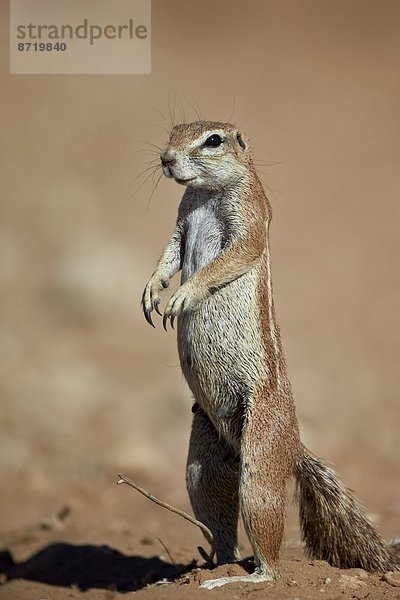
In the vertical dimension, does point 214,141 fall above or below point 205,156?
above

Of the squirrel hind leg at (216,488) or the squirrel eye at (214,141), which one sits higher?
the squirrel eye at (214,141)

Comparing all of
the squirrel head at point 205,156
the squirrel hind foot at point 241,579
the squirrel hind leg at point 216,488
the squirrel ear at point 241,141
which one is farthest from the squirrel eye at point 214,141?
the squirrel hind foot at point 241,579

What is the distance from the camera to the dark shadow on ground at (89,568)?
766cm

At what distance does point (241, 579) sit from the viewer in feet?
20.8

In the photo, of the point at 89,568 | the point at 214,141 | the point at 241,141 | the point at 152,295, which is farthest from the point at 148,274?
the point at 214,141

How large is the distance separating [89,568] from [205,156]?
3.60 meters

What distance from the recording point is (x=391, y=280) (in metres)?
15.6

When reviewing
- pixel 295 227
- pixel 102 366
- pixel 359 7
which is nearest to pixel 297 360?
pixel 102 366

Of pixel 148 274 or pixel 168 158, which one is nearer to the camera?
pixel 168 158

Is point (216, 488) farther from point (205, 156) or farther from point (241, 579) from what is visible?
point (205, 156)

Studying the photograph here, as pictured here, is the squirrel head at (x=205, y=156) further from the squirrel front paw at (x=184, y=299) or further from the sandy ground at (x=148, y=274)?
the sandy ground at (x=148, y=274)

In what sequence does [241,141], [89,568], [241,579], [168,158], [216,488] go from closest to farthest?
Result: [241,579]
[168,158]
[241,141]
[216,488]
[89,568]

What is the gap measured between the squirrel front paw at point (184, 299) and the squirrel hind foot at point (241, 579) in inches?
64.6

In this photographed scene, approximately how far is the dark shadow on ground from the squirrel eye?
3.22 metres
